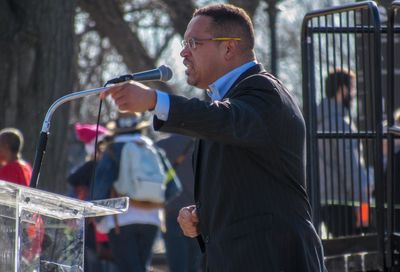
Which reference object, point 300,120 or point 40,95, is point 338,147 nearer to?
point 300,120

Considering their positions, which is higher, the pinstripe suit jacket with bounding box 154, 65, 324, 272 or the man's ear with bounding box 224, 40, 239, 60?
the man's ear with bounding box 224, 40, 239, 60

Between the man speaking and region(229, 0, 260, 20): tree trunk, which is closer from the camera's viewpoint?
the man speaking

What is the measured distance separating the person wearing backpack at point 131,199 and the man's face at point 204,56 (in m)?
4.52

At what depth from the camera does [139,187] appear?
891 cm

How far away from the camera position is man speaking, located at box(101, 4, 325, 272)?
4070mm

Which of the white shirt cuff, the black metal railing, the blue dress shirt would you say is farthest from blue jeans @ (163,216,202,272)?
the white shirt cuff

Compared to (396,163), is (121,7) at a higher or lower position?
higher

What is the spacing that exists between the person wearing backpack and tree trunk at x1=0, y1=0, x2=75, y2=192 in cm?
82

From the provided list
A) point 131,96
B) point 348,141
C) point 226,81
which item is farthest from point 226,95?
point 348,141

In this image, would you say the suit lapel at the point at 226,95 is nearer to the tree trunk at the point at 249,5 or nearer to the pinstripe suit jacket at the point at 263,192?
the pinstripe suit jacket at the point at 263,192

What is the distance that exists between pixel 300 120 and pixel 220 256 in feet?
2.07

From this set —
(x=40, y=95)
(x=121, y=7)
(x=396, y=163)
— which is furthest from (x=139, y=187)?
(x=121, y=7)

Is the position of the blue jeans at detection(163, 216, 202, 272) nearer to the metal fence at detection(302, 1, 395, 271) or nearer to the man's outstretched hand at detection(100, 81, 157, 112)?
the metal fence at detection(302, 1, 395, 271)

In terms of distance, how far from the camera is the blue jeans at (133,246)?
8992mm
